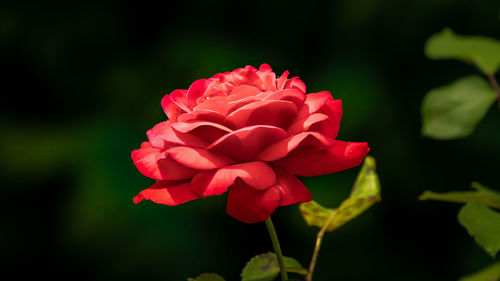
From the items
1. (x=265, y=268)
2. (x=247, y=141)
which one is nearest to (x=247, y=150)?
(x=247, y=141)

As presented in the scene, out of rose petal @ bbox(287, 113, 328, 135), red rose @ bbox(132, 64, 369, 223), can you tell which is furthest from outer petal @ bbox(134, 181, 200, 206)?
rose petal @ bbox(287, 113, 328, 135)

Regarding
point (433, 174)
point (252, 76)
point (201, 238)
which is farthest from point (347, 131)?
point (252, 76)

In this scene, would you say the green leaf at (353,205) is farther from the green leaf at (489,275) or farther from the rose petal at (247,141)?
the green leaf at (489,275)

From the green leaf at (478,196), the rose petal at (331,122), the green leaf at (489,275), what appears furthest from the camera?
the rose petal at (331,122)

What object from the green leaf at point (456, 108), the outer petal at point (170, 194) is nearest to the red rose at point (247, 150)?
the outer petal at point (170, 194)

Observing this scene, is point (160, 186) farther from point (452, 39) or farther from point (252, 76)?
point (452, 39)

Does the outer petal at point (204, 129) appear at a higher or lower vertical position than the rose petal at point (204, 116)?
lower

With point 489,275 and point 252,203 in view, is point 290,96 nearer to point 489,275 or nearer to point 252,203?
point 252,203

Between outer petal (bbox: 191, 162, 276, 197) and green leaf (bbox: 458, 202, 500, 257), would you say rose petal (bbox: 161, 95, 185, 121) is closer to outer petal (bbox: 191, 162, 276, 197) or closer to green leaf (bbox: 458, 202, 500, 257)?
outer petal (bbox: 191, 162, 276, 197)
